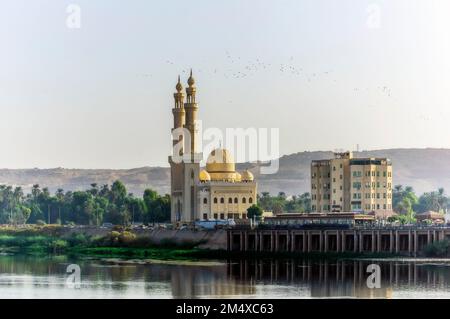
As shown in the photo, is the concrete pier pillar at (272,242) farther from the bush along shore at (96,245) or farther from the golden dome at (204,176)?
the golden dome at (204,176)

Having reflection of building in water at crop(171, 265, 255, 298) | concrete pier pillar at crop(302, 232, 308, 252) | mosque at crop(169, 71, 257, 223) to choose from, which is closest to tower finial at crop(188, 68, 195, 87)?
mosque at crop(169, 71, 257, 223)

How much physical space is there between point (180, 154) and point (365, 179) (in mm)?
17035

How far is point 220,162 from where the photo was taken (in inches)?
5595

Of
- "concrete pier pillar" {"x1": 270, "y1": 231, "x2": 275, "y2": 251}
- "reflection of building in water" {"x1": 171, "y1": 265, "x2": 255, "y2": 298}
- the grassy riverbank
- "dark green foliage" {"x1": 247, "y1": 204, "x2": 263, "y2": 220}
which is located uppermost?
"dark green foliage" {"x1": 247, "y1": 204, "x2": 263, "y2": 220}

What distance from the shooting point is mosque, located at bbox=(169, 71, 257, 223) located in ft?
450

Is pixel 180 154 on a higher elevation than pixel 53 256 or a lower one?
higher

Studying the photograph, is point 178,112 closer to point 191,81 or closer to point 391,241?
point 191,81

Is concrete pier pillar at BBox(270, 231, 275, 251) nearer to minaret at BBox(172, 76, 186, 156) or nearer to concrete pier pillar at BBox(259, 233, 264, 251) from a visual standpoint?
concrete pier pillar at BBox(259, 233, 264, 251)

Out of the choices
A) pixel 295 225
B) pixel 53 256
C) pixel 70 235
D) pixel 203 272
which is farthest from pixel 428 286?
pixel 70 235

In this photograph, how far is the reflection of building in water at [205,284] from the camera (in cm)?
7962

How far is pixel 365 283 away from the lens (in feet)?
280

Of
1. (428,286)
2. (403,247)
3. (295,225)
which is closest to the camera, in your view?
(428,286)

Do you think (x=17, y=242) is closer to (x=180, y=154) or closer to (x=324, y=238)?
(x=180, y=154)

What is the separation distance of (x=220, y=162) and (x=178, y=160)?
5.26 meters
